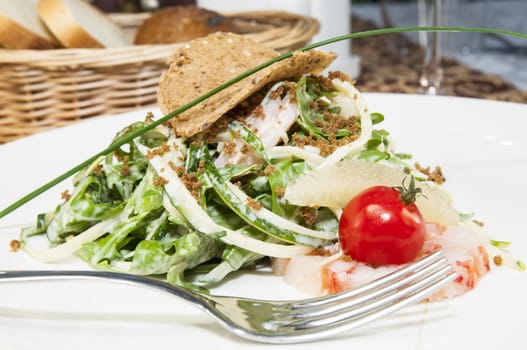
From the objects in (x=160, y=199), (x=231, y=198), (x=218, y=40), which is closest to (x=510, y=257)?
(x=231, y=198)

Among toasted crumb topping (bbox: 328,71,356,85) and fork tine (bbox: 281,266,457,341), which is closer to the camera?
fork tine (bbox: 281,266,457,341)

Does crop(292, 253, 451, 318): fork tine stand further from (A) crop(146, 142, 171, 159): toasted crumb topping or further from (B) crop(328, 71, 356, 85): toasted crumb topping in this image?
(B) crop(328, 71, 356, 85): toasted crumb topping

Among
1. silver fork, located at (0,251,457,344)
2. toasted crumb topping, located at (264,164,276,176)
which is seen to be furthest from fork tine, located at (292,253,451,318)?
toasted crumb topping, located at (264,164,276,176)

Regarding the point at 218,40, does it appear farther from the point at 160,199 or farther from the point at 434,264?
the point at 434,264

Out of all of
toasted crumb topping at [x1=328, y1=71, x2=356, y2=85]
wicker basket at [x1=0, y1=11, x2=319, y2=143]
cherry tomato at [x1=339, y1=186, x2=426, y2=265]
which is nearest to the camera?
cherry tomato at [x1=339, y1=186, x2=426, y2=265]

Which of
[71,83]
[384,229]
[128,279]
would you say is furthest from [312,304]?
[71,83]

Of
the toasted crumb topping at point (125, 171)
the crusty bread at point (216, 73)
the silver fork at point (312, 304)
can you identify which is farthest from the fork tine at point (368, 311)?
the toasted crumb topping at point (125, 171)
